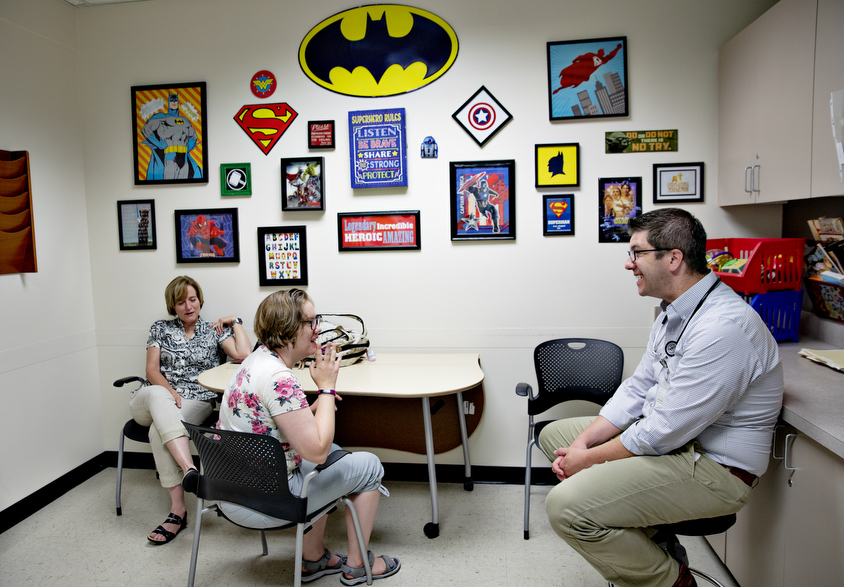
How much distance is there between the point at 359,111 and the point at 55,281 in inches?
81.0

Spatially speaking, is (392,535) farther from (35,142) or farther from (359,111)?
→ (35,142)

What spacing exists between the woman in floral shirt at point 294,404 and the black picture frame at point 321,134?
1.46 meters

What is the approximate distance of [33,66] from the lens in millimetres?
3076

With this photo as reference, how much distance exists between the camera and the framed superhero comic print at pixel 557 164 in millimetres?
3025

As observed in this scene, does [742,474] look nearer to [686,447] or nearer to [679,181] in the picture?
[686,447]

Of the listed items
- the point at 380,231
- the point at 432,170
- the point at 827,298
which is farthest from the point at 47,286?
the point at 827,298

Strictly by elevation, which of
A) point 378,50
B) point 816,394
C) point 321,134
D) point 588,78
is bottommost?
point 816,394

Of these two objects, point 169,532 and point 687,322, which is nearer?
point 687,322

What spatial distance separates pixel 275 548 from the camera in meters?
2.60

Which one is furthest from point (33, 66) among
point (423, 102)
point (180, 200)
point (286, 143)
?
point (423, 102)

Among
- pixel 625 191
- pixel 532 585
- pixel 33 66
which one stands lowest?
pixel 532 585

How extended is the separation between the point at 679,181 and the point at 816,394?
147 cm

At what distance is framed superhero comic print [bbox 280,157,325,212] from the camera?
10.6 ft

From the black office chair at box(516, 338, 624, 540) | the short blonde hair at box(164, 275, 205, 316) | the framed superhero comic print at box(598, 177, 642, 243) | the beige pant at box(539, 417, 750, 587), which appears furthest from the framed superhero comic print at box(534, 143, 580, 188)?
the short blonde hair at box(164, 275, 205, 316)
